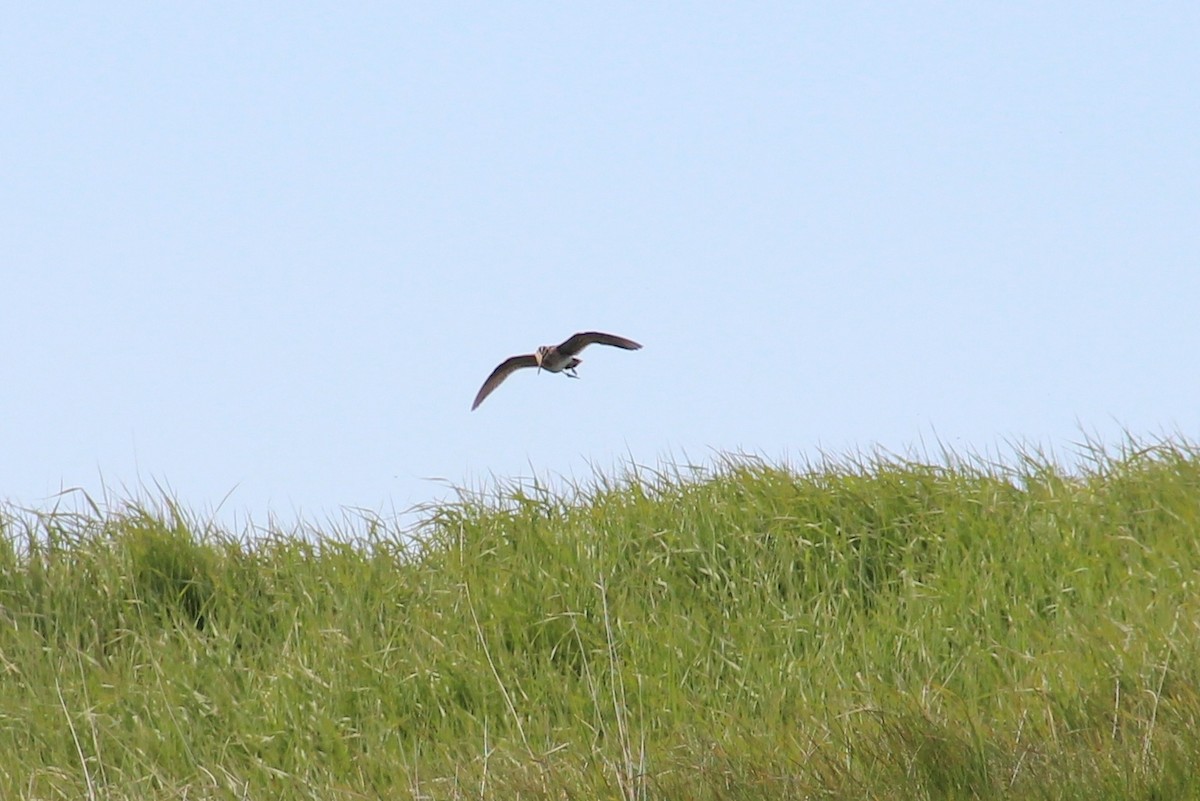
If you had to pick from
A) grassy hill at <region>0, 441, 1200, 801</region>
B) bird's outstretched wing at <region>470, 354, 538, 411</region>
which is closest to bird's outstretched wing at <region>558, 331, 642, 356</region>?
bird's outstretched wing at <region>470, 354, 538, 411</region>

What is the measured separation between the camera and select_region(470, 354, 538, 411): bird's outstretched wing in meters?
7.33

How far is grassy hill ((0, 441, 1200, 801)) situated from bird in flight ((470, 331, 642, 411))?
2.28 ft

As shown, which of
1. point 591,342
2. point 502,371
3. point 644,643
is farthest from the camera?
point 502,371

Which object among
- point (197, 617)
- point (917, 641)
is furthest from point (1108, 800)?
point (197, 617)

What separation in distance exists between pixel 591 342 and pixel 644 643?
1.64 m

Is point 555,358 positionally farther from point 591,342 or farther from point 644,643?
point 644,643

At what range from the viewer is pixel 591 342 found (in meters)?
6.78

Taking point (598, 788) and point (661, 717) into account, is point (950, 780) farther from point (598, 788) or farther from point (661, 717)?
point (661, 717)

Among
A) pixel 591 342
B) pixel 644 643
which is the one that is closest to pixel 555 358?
pixel 591 342

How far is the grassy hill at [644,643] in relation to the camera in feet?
14.9

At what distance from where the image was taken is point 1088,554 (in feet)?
20.7

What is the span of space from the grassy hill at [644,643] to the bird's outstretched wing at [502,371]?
2.16 feet

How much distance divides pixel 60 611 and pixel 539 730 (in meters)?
2.83

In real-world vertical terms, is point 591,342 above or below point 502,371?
below
